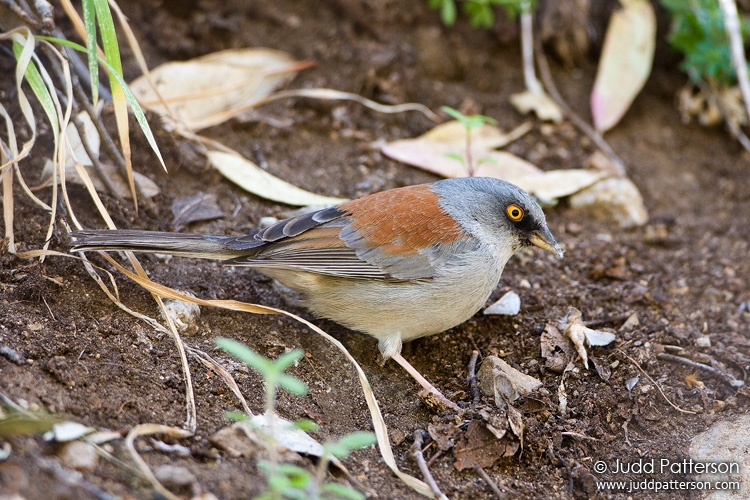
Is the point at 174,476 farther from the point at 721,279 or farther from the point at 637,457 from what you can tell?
the point at 721,279

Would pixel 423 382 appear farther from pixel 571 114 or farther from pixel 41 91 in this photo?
pixel 571 114

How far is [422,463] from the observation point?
3570 mm

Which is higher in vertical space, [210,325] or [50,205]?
[50,205]

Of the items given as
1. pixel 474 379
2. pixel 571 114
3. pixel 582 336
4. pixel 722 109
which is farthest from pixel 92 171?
pixel 722 109

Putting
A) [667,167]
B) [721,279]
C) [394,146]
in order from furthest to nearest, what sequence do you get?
1. [667,167]
2. [394,146]
3. [721,279]

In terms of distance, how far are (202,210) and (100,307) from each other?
1245 millimetres

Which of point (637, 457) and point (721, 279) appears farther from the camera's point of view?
point (721, 279)

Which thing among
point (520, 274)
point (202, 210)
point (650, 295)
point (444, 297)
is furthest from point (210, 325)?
point (650, 295)

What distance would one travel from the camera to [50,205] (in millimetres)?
4406

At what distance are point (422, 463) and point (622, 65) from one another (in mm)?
4718

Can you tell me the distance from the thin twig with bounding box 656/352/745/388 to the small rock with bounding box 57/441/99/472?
10.6 feet

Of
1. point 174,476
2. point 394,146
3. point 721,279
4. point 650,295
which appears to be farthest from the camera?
point 394,146

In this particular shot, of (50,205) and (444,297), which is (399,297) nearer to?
(444,297)

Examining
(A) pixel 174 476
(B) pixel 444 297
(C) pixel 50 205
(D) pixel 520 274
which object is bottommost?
(D) pixel 520 274
